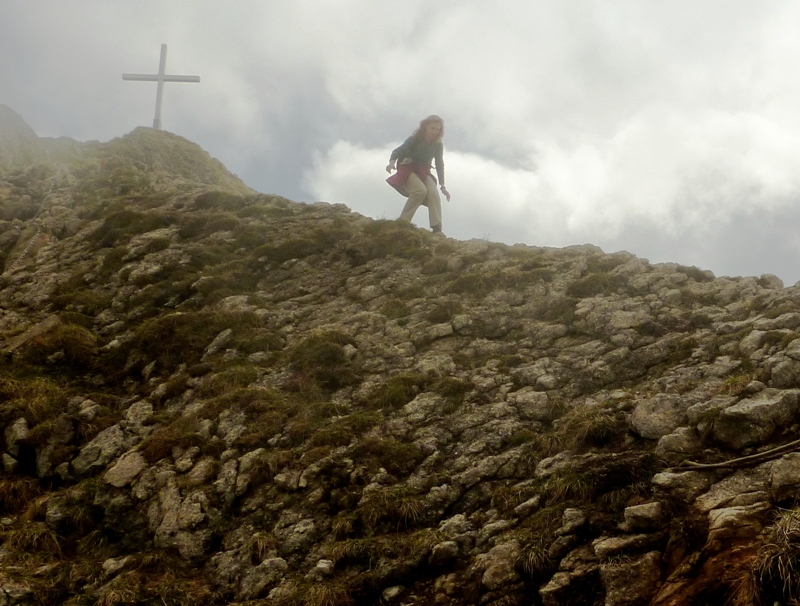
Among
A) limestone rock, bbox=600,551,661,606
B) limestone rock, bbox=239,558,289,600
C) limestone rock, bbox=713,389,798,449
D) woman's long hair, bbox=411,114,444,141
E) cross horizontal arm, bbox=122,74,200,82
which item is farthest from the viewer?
cross horizontal arm, bbox=122,74,200,82

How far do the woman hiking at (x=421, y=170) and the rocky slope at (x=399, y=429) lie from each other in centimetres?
158

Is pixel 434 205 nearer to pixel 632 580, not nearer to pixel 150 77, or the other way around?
pixel 632 580

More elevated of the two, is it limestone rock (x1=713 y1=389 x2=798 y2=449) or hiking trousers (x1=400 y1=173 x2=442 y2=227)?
hiking trousers (x1=400 y1=173 x2=442 y2=227)

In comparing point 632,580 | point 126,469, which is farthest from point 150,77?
point 632,580

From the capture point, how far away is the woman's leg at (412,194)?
22.0 m

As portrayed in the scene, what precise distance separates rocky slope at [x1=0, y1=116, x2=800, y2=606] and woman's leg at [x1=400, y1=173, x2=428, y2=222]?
1.35m

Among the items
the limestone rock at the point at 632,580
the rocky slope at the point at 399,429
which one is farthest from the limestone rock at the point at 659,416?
the limestone rock at the point at 632,580

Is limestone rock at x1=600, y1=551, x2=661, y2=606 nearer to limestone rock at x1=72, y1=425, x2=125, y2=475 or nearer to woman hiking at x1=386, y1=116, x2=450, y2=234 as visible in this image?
limestone rock at x1=72, y1=425, x2=125, y2=475

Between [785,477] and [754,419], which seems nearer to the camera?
[785,477]

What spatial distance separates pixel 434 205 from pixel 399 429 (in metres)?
12.5

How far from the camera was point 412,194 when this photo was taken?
73.3 ft

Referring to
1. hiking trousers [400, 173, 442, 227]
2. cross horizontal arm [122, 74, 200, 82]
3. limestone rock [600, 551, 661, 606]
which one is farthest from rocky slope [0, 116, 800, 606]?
cross horizontal arm [122, 74, 200, 82]

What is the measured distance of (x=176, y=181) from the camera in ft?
111

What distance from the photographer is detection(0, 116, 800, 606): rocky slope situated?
25.6 ft
